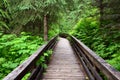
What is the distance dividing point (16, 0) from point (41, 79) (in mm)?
10377

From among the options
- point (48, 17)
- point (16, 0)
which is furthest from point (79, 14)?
point (16, 0)

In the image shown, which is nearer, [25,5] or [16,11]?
[25,5]

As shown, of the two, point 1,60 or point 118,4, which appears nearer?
point 1,60

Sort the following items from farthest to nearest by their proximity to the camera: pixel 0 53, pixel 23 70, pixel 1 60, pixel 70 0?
pixel 70 0
pixel 0 53
pixel 1 60
pixel 23 70

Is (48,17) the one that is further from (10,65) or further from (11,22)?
(10,65)

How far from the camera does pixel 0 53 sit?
23.1 feet

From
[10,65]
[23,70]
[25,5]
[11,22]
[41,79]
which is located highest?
[25,5]

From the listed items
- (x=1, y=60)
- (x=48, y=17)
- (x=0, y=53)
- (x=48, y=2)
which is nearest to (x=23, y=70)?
(x=1, y=60)

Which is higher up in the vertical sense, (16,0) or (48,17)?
(16,0)

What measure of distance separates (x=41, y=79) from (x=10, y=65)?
1013 mm

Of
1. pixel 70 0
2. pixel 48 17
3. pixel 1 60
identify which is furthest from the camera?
pixel 48 17

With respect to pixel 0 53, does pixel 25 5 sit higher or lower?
higher

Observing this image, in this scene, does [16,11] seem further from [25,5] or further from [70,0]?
[70,0]

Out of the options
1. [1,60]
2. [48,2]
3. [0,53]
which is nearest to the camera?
[1,60]
